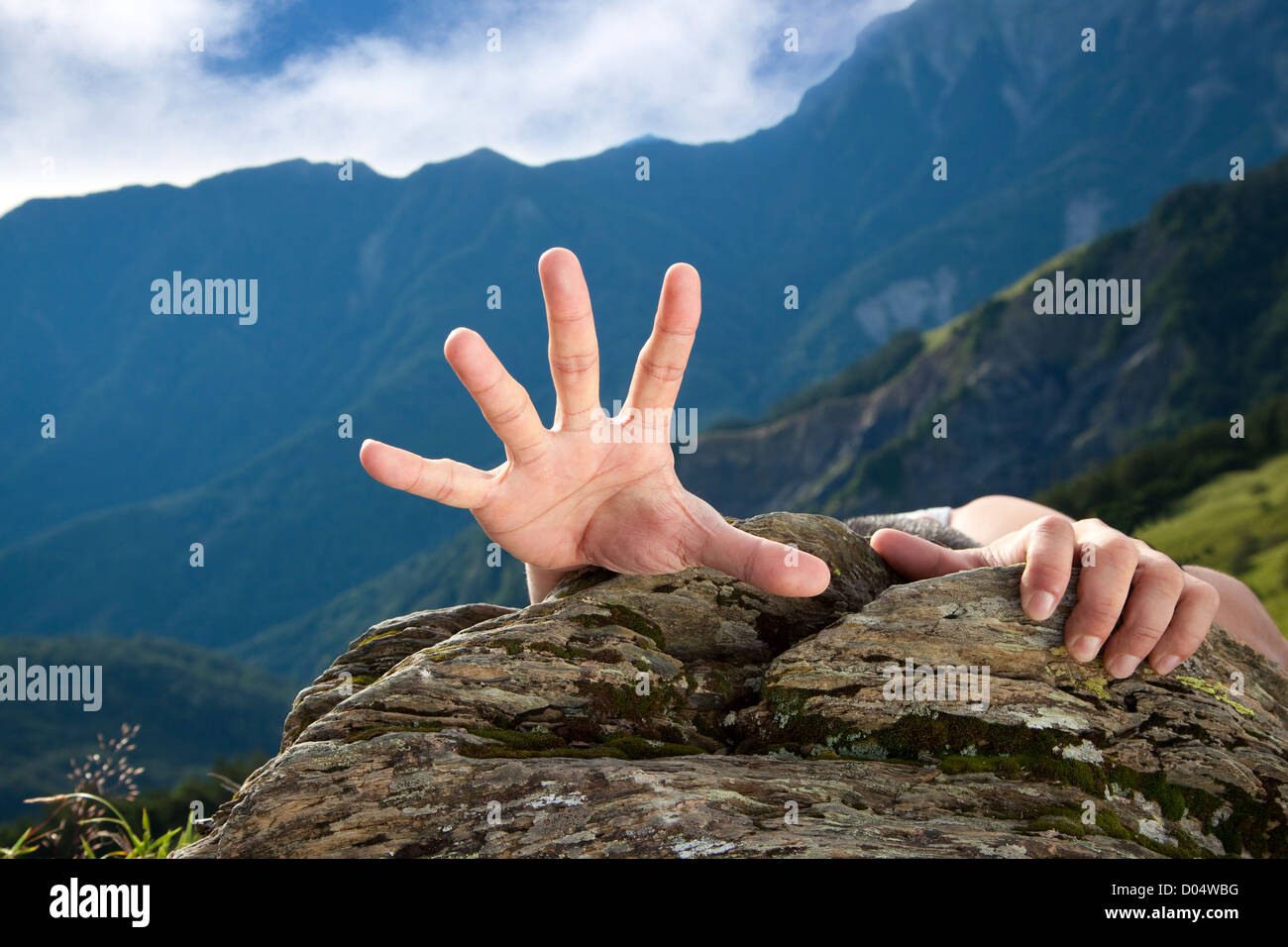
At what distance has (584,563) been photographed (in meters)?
5.58

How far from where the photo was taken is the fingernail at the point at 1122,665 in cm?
453

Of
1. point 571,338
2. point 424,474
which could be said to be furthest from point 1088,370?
point 424,474

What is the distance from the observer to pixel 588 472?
5082mm

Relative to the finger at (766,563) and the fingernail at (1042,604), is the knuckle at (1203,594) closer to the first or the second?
the fingernail at (1042,604)

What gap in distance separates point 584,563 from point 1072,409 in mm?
143147

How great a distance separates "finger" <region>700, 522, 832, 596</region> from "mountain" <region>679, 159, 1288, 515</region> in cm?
12196

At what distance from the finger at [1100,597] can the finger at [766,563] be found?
140 centimetres

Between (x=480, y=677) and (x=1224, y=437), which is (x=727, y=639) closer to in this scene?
(x=480, y=677)

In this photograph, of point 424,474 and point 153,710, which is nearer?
point 424,474

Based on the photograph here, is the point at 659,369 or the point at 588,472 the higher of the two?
the point at 659,369

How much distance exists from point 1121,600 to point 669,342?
284 centimetres

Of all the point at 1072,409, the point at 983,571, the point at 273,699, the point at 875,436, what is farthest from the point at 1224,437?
the point at 273,699

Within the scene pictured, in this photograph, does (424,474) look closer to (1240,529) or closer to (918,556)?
(918,556)

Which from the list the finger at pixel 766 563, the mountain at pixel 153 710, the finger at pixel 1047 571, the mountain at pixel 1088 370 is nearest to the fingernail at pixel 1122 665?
the finger at pixel 1047 571
